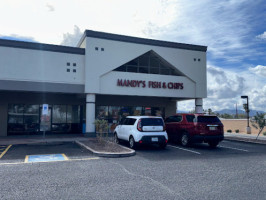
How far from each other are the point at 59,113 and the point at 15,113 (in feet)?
10.9

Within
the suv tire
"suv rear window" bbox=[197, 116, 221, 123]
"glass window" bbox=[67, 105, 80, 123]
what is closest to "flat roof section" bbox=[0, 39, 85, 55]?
"glass window" bbox=[67, 105, 80, 123]

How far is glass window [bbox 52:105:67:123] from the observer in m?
20.3

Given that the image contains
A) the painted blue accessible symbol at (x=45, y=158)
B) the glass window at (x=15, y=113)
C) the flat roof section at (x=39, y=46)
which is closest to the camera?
the painted blue accessible symbol at (x=45, y=158)

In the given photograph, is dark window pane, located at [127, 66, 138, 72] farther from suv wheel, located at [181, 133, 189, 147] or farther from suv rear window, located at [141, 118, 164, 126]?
suv rear window, located at [141, 118, 164, 126]

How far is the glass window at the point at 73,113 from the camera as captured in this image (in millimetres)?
20844

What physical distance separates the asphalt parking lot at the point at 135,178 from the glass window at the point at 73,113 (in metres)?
10.8

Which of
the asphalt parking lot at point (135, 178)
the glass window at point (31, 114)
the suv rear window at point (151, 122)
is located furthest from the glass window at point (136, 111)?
the asphalt parking lot at point (135, 178)

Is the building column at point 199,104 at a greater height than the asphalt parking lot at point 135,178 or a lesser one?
greater

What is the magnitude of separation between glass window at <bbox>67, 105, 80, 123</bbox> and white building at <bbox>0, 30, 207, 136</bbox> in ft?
0.14

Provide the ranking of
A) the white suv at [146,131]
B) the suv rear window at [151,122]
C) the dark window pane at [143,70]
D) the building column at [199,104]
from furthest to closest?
the building column at [199,104], the dark window pane at [143,70], the suv rear window at [151,122], the white suv at [146,131]

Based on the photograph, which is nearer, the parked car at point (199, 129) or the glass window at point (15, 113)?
the parked car at point (199, 129)

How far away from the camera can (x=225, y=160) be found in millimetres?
9703

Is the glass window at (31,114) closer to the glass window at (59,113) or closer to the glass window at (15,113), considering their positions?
the glass window at (15,113)

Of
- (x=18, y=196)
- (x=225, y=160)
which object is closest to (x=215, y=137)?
(x=225, y=160)
